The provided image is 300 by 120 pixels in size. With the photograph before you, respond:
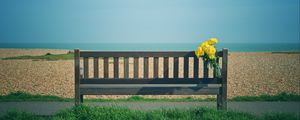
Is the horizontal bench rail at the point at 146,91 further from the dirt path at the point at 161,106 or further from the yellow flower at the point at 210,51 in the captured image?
the dirt path at the point at 161,106

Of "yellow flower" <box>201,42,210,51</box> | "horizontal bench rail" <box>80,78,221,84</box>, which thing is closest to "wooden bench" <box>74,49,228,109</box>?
"horizontal bench rail" <box>80,78,221,84</box>

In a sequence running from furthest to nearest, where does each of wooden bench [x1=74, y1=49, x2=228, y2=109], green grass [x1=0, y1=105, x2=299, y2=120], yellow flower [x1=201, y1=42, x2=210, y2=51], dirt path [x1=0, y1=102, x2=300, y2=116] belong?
dirt path [x1=0, y1=102, x2=300, y2=116], yellow flower [x1=201, y1=42, x2=210, y2=51], wooden bench [x1=74, y1=49, x2=228, y2=109], green grass [x1=0, y1=105, x2=299, y2=120]

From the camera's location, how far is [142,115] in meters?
5.48

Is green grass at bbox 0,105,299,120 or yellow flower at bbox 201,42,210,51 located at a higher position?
yellow flower at bbox 201,42,210,51

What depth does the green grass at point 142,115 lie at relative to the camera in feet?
17.6

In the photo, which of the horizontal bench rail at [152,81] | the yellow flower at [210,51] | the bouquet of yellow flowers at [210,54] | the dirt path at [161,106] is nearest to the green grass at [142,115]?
the horizontal bench rail at [152,81]

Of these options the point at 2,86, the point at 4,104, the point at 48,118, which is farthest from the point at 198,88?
the point at 2,86

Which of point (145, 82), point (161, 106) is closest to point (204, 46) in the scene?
point (145, 82)

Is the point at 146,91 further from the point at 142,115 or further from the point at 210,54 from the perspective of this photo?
the point at 210,54

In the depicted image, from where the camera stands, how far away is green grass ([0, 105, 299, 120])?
Answer: 212 inches

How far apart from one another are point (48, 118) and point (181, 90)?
190 centimetres

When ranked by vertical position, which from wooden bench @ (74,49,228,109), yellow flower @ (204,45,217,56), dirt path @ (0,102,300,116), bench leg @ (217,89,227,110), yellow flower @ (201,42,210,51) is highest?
yellow flower @ (201,42,210,51)

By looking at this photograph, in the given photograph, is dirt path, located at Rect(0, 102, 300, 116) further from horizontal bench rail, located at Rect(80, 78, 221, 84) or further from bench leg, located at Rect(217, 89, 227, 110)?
horizontal bench rail, located at Rect(80, 78, 221, 84)

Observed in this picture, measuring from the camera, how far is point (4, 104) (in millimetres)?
7301
